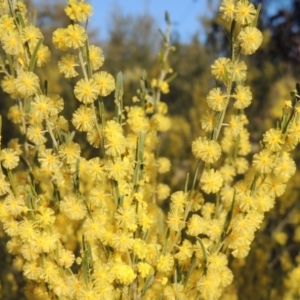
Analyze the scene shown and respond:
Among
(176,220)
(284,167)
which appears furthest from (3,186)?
(284,167)

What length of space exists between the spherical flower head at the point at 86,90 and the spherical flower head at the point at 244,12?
1.06ft

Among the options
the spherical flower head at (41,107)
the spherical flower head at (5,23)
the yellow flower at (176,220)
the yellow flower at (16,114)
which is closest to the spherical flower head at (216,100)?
the yellow flower at (176,220)

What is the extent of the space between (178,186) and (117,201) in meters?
2.24

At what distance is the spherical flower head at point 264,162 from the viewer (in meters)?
1.18

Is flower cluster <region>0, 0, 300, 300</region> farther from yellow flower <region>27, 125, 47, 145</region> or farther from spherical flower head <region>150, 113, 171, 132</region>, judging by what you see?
spherical flower head <region>150, 113, 171, 132</region>

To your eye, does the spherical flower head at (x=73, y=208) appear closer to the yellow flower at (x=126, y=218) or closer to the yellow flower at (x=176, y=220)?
the yellow flower at (x=126, y=218)

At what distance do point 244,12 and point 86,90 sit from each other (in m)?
0.36

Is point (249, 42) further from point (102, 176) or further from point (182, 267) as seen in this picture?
point (182, 267)

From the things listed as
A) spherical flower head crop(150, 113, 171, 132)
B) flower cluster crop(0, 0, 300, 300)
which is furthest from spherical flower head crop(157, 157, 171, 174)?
flower cluster crop(0, 0, 300, 300)

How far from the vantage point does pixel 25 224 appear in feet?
3.92

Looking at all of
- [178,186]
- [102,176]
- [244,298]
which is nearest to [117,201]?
[102,176]

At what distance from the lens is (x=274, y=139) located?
45.9 inches

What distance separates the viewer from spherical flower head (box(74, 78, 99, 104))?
3.83ft

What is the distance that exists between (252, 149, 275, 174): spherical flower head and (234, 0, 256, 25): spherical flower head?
273 millimetres
